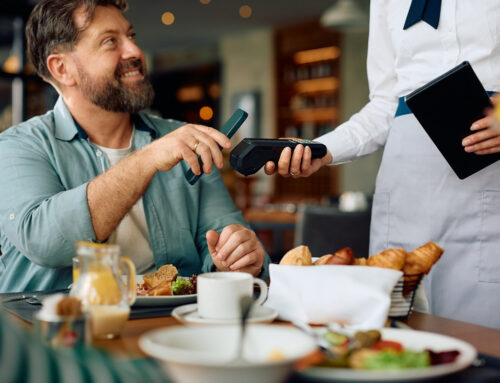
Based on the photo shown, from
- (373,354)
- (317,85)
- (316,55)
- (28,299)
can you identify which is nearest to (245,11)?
(316,55)

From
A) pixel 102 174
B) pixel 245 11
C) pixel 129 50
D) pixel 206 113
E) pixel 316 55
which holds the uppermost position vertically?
pixel 245 11

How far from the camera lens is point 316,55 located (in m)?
9.06

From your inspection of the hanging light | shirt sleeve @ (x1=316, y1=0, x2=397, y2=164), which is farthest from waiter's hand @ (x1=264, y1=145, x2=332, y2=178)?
the hanging light

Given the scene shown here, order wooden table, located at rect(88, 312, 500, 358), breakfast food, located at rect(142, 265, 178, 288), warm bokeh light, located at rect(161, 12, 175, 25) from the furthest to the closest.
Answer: warm bokeh light, located at rect(161, 12, 175, 25) → breakfast food, located at rect(142, 265, 178, 288) → wooden table, located at rect(88, 312, 500, 358)

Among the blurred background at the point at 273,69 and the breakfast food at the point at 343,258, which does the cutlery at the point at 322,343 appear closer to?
the breakfast food at the point at 343,258

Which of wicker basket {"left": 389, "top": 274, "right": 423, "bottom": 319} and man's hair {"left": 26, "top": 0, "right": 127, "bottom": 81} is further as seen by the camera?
man's hair {"left": 26, "top": 0, "right": 127, "bottom": 81}

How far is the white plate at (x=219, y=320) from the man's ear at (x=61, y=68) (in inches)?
45.8

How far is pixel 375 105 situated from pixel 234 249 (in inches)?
26.9

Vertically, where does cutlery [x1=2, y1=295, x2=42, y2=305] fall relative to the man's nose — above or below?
below

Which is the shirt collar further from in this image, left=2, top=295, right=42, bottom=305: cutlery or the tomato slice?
the tomato slice

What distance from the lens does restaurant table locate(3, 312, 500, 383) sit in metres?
0.78

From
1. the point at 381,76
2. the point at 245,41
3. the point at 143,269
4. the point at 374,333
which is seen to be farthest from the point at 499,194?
the point at 245,41

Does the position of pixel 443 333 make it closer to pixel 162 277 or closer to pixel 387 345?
pixel 387 345

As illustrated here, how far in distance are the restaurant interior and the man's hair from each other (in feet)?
3.11
